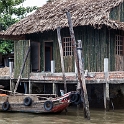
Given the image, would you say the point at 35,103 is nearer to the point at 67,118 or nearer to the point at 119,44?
the point at 67,118

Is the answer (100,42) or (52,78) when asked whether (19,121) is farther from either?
(100,42)

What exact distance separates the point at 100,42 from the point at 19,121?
6.00 metres

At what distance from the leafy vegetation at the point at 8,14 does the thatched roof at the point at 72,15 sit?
5576mm

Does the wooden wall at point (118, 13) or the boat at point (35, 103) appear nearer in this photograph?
the boat at point (35, 103)

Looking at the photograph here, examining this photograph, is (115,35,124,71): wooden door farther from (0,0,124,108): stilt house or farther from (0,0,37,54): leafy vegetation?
(0,0,37,54): leafy vegetation

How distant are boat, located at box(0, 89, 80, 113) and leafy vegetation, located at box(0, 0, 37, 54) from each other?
9.56m

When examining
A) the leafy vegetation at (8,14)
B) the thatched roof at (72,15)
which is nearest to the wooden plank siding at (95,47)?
the thatched roof at (72,15)

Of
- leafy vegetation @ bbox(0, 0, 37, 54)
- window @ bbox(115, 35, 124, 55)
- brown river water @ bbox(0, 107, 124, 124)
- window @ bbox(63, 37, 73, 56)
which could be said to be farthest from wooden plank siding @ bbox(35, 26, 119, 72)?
leafy vegetation @ bbox(0, 0, 37, 54)

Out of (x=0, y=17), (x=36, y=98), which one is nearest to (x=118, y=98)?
(x=36, y=98)

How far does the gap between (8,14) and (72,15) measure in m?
9.91

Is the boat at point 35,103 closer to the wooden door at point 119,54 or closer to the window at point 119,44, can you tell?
the wooden door at point 119,54

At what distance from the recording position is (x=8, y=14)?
26.3 meters

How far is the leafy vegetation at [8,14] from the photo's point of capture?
83.2 ft

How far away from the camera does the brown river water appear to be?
1322 centimetres
